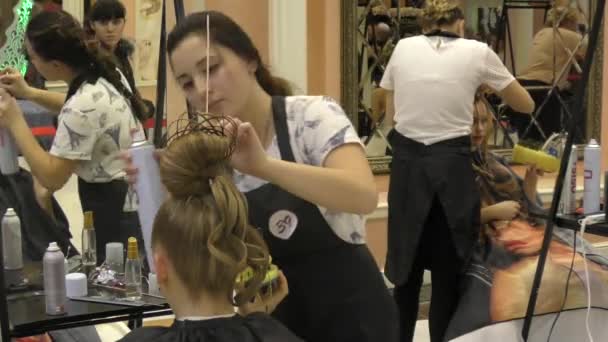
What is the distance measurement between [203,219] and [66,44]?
81 centimetres

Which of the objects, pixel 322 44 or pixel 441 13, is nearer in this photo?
pixel 441 13

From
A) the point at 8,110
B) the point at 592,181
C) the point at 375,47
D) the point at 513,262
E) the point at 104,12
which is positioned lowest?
the point at 513,262

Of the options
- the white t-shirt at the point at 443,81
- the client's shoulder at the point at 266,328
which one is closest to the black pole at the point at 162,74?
the client's shoulder at the point at 266,328

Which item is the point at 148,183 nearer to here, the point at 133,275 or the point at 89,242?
the point at 133,275

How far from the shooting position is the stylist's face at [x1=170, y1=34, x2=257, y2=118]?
56.9 inches

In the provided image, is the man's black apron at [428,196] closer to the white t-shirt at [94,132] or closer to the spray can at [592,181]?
the spray can at [592,181]

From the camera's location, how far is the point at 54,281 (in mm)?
1607

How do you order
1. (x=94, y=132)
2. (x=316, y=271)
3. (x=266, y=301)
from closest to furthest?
(x=266, y=301), (x=316, y=271), (x=94, y=132)

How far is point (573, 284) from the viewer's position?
2.19 meters

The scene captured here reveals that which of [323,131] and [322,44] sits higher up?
[322,44]

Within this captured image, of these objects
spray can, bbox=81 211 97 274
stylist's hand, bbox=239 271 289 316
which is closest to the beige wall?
spray can, bbox=81 211 97 274

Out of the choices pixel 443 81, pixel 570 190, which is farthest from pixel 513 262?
pixel 443 81

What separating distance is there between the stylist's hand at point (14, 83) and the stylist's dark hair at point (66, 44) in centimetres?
7

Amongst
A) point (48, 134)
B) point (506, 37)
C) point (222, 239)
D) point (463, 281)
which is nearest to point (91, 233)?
point (48, 134)
